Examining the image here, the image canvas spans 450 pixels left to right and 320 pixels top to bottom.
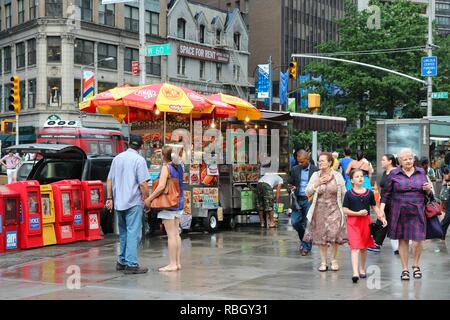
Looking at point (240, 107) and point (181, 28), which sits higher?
point (181, 28)

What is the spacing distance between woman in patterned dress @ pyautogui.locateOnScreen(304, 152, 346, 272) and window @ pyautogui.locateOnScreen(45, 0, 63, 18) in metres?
41.3

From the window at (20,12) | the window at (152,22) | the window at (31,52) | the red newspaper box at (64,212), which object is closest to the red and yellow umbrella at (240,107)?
the red newspaper box at (64,212)

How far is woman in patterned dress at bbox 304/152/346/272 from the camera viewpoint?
30.9 ft

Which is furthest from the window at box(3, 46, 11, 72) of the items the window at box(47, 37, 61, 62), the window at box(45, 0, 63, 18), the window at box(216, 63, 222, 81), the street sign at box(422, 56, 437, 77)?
the street sign at box(422, 56, 437, 77)

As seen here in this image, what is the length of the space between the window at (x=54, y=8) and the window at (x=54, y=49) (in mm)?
1700

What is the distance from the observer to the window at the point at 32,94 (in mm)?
48594

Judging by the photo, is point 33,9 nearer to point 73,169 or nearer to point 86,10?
point 86,10

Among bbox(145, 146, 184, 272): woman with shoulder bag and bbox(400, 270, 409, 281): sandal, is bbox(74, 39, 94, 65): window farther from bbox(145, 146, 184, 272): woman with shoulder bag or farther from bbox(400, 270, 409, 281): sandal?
bbox(400, 270, 409, 281): sandal

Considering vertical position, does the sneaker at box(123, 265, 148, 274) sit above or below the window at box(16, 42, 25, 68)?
below

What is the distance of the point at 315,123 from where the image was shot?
58.3ft

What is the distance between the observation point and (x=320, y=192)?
953cm

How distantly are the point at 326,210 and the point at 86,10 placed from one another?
43013mm

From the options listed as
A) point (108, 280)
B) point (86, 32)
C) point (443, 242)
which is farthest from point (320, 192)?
point (86, 32)

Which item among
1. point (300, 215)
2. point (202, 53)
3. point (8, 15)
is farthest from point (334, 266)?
point (202, 53)
